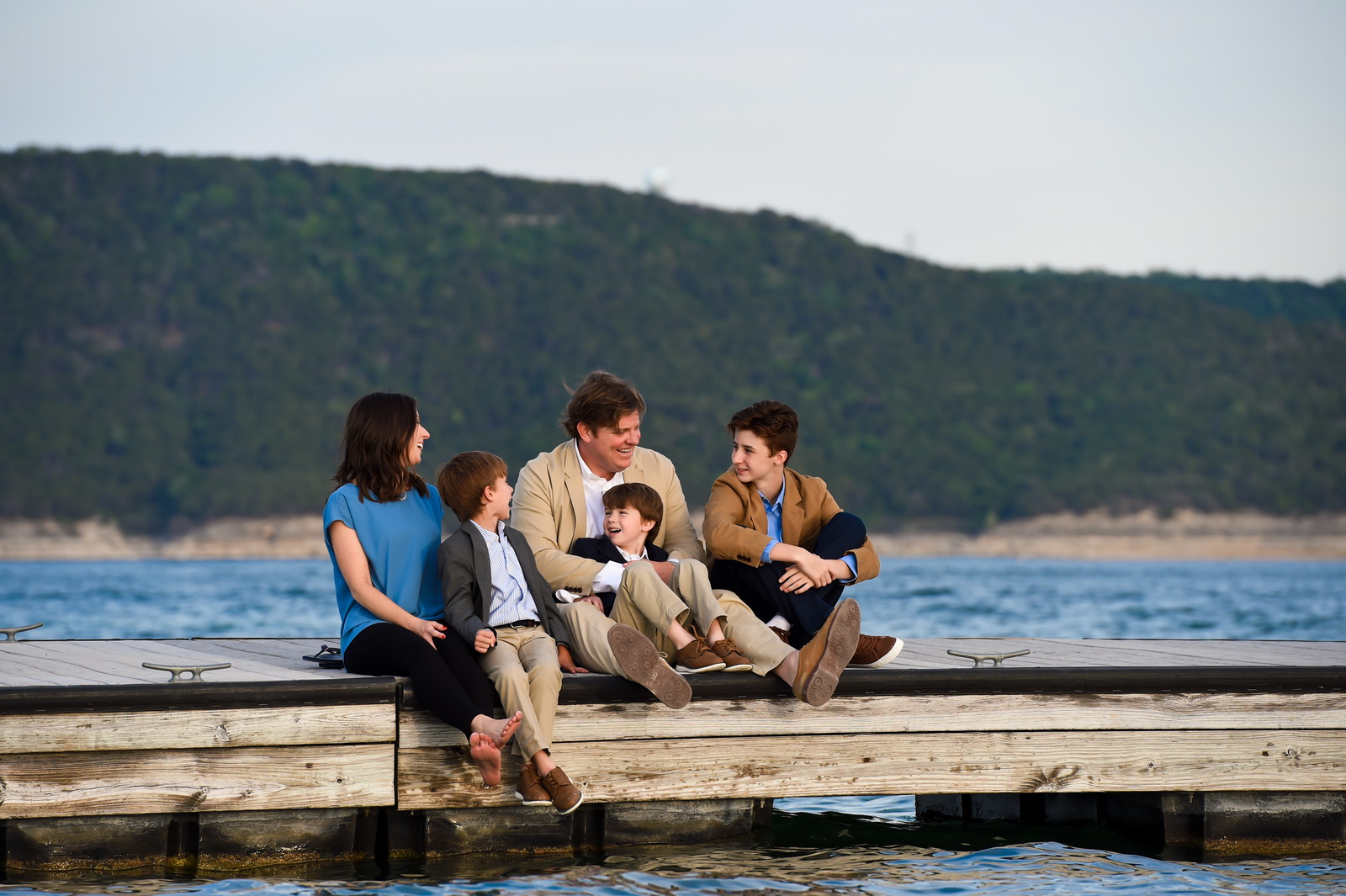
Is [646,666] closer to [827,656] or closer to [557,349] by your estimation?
[827,656]

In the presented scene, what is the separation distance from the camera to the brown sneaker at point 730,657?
4.91m

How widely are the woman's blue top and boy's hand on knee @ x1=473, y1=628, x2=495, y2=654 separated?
1.21 feet

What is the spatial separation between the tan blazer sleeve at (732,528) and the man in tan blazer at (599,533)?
179 millimetres

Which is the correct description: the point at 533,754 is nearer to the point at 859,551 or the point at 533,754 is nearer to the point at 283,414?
the point at 859,551

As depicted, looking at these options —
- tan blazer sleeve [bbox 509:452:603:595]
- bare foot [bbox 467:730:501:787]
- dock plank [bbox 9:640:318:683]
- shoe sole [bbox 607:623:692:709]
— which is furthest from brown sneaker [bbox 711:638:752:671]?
dock plank [bbox 9:640:318:683]

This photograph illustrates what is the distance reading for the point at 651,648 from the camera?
4617 millimetres

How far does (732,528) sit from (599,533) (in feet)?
1.85

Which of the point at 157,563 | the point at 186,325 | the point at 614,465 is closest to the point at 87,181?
the point at 186,325

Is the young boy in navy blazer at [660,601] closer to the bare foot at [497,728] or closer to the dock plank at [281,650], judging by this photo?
the bare foot at [497,728]

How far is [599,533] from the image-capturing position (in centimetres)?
550

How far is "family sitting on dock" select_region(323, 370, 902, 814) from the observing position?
4.62m

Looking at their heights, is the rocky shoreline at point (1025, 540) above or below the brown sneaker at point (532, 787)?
above

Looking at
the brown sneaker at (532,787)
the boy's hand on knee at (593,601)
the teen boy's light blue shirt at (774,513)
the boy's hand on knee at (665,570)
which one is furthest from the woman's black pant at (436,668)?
the teen boy's light blue shirt at (774,513)

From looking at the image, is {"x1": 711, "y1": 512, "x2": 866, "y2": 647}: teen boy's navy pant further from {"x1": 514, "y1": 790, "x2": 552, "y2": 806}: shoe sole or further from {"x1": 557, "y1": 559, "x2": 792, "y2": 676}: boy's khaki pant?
{"x1": 514, "y1": 790, "x2": 552, "y2": 806}: shoe sole
